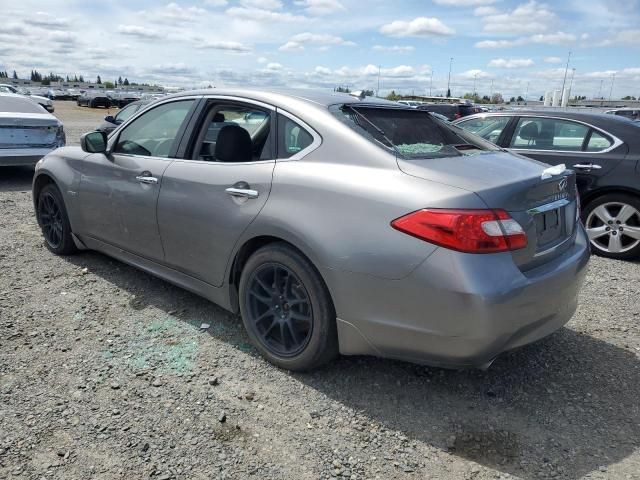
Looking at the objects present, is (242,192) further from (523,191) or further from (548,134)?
(548,134)

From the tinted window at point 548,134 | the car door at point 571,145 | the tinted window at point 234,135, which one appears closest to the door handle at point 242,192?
the tinted window at point 234,135

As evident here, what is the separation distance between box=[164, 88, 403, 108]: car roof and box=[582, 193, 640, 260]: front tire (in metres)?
3.42

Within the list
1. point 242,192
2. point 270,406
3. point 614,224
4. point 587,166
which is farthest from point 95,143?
point 614,224

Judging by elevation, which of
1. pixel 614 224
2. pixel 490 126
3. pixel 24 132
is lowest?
pixel 614 224

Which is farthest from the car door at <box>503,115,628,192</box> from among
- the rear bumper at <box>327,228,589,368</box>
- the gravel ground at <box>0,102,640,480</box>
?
the rear bumper at <box>327,228,589,368</box>

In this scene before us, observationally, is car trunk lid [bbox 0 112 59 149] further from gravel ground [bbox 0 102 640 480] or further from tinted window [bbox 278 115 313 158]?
tinted window [bbox 278 115 313 158]

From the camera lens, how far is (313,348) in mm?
3000

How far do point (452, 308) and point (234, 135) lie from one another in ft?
5.92

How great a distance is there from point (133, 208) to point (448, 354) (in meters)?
2.58

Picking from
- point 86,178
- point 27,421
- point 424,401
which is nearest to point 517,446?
point 424,401

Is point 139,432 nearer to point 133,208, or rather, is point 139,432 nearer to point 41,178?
point 133,208

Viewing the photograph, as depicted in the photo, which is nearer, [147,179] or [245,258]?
[245,258]

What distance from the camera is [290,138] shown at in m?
3.20

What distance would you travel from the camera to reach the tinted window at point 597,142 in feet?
19.6
